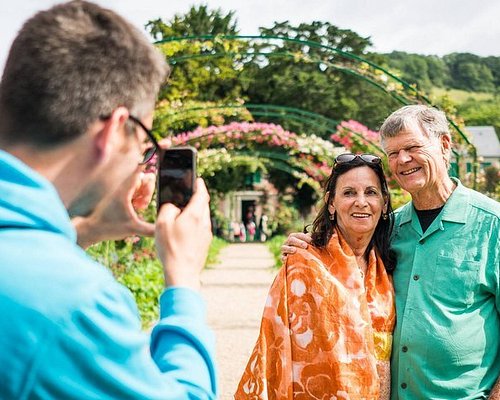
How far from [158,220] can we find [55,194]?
0.25m

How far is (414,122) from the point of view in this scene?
283 cm

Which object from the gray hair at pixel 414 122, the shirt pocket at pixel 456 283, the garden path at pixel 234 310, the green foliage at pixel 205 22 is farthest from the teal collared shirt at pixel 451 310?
the green foliage at pixel 205 22

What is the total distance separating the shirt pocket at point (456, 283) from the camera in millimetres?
2551

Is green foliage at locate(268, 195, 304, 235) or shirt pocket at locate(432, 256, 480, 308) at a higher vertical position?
shirt pocket at locate(432, 256, 480, 308)

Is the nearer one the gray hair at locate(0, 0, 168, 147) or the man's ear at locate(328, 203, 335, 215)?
the gray hair at locate(0, 0, 168, 147)

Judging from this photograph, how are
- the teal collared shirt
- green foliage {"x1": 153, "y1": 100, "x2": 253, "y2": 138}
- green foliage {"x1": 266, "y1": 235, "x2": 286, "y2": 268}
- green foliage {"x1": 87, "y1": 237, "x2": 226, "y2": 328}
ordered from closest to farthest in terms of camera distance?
the teal collared shirt, green foliage {"x1": 87, "y1": 237, "x2": 226, "y2": 328}, green foliage {"x1": 153, "y1": 100, "x2": 253, "y2": 138}, green foliage {"x1": 266, "y1": 235, "x2": 286, "y2": 268}

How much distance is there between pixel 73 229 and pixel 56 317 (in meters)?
0.17

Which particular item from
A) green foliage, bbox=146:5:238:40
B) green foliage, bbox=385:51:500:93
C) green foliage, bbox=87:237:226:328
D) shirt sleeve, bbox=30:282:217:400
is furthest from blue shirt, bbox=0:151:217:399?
green foliage, bbox=385:51:500:93

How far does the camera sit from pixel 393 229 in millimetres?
2951

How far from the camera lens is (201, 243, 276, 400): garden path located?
23.4ft

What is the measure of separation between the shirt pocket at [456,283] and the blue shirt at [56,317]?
67.7 inches

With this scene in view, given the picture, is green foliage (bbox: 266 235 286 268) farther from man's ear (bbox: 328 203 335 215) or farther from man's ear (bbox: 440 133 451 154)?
man's ear (bbox: 440 133 451 154)

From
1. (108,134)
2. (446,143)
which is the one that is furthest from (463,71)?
(108,134)

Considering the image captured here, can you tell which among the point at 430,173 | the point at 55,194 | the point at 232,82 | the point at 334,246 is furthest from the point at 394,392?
the point at 232,82
